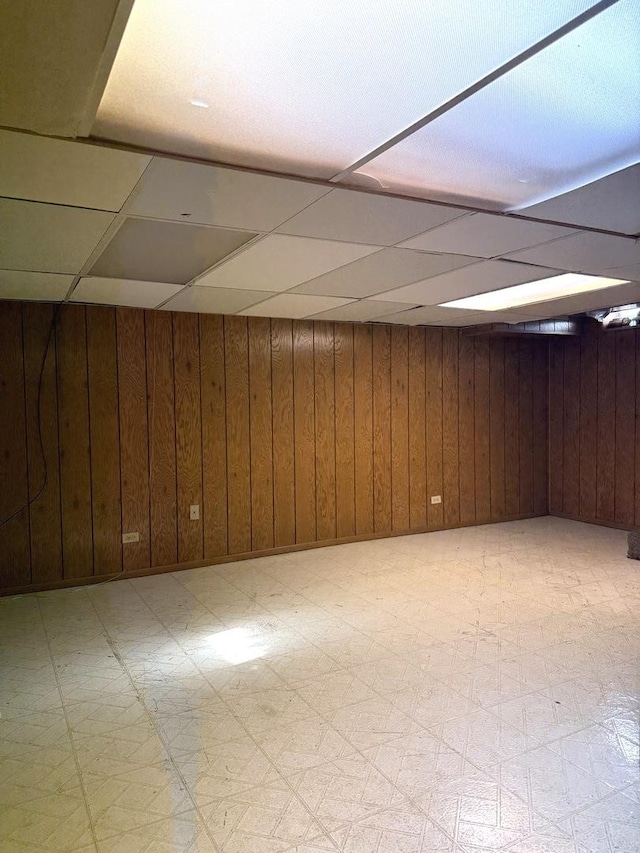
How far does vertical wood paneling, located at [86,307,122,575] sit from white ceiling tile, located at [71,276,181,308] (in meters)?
0.26

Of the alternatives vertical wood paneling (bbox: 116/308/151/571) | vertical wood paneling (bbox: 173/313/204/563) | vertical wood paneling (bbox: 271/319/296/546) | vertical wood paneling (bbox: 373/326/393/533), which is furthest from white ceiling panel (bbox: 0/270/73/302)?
vertical wood paneling (bbox: 373/326/393/533)

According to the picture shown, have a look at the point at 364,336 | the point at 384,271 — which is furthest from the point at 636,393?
the point at 384,271

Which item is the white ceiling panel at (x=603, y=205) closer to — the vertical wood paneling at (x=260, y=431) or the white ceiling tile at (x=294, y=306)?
the white ceiling tile at (x=294, y=306)

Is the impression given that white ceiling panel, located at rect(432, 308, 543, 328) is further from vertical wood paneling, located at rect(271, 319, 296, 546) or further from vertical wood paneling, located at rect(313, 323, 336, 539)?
vertical wood paneling, located at rect(271, 319, 296, 546)

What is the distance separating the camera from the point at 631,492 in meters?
5.77

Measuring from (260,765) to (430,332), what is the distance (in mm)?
4558

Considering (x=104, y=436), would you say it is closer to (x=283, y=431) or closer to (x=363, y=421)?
(x=283, y=431)

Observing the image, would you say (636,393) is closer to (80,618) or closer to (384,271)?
(384,271)

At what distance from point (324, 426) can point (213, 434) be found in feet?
3.50

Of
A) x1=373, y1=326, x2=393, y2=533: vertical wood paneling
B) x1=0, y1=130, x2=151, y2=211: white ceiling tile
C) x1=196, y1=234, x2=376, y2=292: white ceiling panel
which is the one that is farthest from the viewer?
x1=373, y1=326, x2=393, y2=533: vertical wood paneling

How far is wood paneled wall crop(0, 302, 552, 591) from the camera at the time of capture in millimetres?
4121

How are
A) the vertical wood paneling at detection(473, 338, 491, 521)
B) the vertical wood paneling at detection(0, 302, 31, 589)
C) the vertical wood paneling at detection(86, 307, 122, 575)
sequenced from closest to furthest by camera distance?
the vertical wood paneling at detection(0, 302, 31, 589)
the vertical wood paneling at detection(86, 307, 122, 575)
the vertical wood paneling at detection(473, 338, 491, 521)

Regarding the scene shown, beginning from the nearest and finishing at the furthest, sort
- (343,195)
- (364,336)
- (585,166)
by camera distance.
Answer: (585,166) < (343,195) < (364,336)

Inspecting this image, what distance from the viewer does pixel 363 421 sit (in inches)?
215
